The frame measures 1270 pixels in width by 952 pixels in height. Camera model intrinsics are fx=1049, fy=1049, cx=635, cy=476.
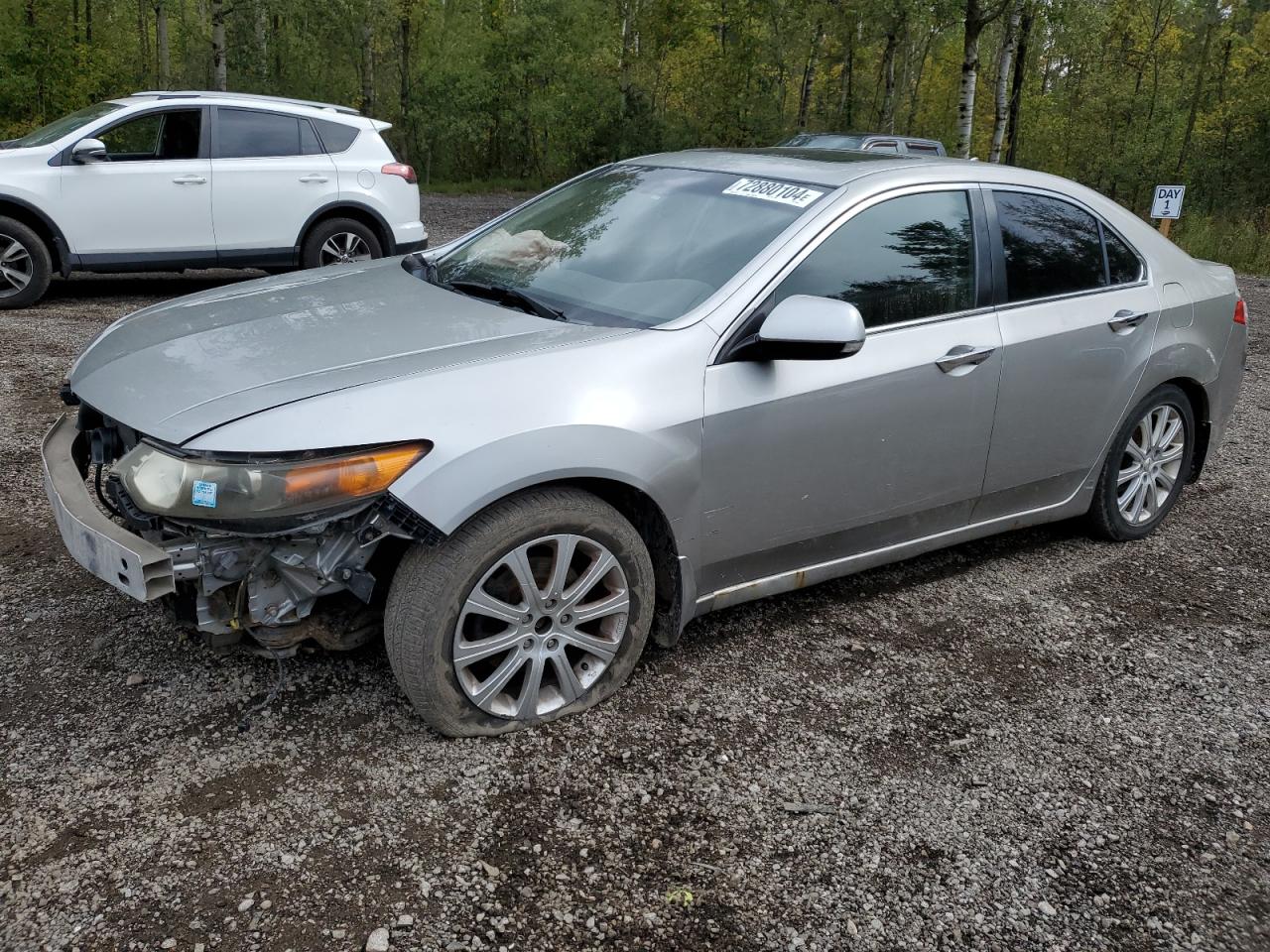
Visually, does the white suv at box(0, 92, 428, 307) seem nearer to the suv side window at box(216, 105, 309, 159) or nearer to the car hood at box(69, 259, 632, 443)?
the suv side window at box(216, 105, 309, 159)

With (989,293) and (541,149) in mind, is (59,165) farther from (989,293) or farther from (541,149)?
(541,149)

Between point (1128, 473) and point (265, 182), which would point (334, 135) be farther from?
point (1128, 473)

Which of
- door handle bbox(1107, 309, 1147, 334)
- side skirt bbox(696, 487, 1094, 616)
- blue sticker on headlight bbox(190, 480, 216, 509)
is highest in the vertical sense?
door handle bbox(1107, 309, 1147, 334)

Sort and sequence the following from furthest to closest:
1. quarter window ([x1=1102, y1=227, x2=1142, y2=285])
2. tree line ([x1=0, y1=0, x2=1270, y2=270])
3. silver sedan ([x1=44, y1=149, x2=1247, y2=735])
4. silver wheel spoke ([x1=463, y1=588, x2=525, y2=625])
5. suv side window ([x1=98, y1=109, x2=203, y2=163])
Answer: tree line ([x1=0, y1=0, x2=1270, y2=270]) < suv side window ([x1=98, y1=109, x2=203, y2=163]) < quarter window ([x1=1102, y1=227, x2=1142, y2=285]) < silver wheel spoke ([x1=463, y1=588, x2=525, y2=625]) < silver sedan ([x1=44, y1=149, x2=1247, y2=735])

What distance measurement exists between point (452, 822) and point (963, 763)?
1.52 meters

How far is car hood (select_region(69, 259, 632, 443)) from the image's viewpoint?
9.37ft

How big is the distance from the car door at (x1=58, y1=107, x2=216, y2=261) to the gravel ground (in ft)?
17.8

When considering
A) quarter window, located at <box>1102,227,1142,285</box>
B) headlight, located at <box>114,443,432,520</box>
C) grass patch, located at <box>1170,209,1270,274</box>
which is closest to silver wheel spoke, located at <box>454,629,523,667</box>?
headlight, located at <box>114,443,432,520</box>

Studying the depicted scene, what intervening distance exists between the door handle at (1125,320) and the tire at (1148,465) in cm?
37

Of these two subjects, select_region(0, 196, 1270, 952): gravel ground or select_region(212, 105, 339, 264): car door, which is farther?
select_region(212, 105, 339, 264): car door

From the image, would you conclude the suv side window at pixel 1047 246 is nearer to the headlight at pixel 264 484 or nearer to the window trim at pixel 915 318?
the window trim at pixel 915 318

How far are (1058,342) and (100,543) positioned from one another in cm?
340

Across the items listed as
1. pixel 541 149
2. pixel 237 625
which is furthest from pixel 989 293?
pixel 541 149

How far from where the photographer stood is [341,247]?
9773 mm
